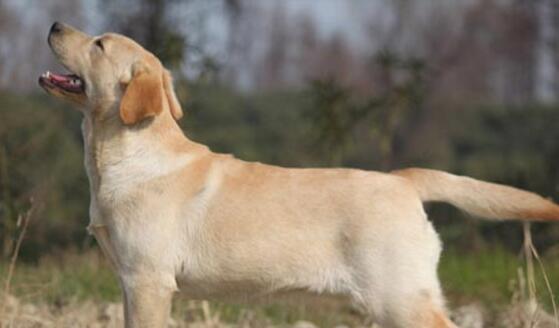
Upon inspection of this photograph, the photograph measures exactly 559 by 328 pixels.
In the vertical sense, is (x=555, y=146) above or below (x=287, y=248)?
above

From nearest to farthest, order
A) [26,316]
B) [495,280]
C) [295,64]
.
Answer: [26,316] < [495,280] < [295,64]

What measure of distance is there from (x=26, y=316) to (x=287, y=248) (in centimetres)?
204

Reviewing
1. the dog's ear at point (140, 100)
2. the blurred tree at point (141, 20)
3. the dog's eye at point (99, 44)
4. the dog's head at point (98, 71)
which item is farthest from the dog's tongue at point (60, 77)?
the blurred tree at point (141, 20)

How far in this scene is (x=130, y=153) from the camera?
15.4 ft

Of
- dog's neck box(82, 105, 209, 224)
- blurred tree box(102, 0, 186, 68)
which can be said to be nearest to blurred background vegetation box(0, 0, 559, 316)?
blurred tree box(102, 0, 186, 68)

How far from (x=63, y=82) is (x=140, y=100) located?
1.51ft

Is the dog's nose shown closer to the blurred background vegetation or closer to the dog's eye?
the dog's eye

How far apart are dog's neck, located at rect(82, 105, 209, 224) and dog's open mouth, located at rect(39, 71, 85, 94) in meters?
0.15

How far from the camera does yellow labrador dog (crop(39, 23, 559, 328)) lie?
4.32 metres

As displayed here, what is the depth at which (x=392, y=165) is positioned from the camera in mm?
16250

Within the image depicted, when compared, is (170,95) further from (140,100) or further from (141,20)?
(141,20)

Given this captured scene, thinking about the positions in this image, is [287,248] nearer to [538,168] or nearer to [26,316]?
[26,316]

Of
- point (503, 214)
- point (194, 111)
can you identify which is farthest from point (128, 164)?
point (194, 111)

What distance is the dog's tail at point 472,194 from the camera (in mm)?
4508
